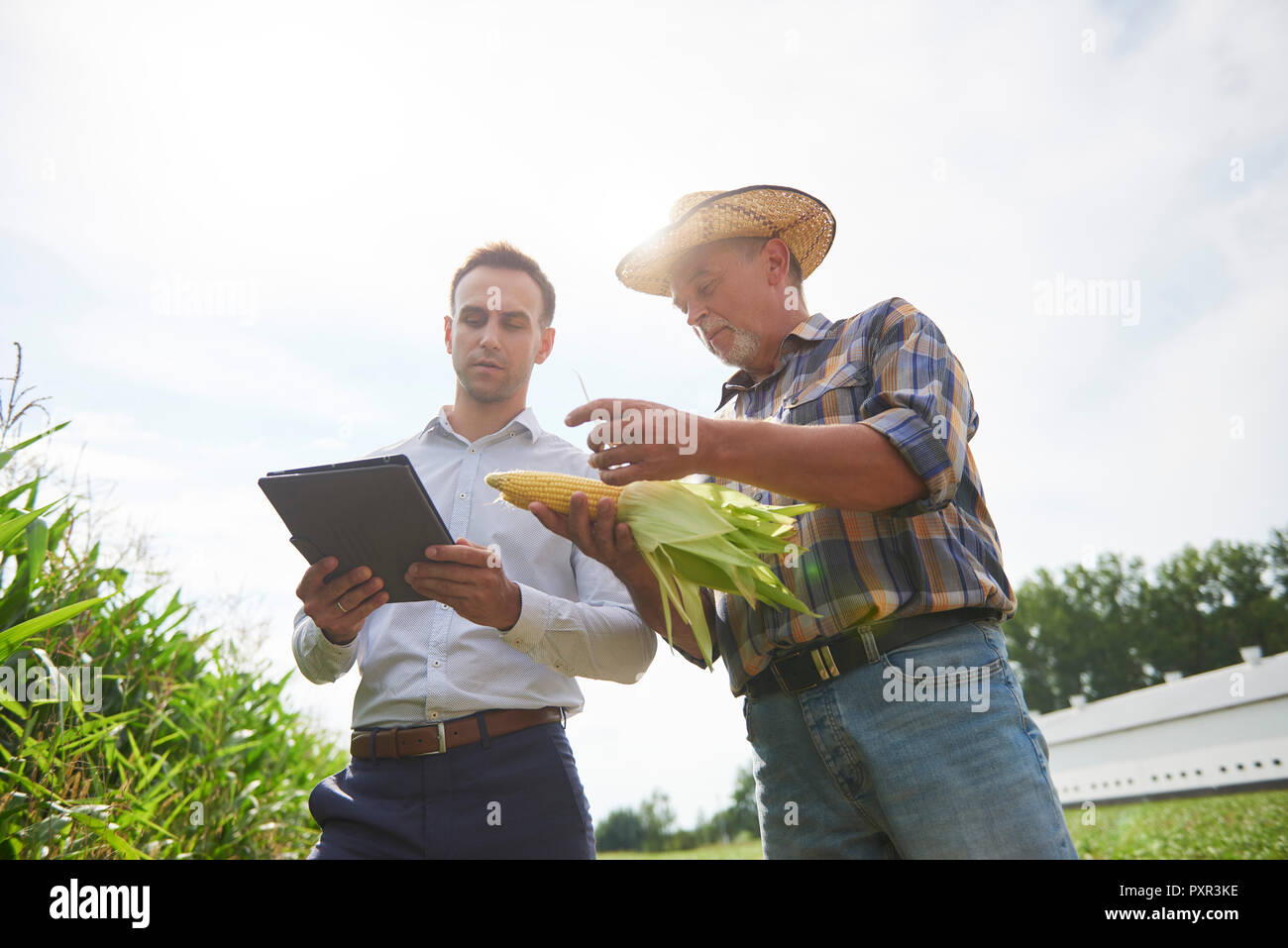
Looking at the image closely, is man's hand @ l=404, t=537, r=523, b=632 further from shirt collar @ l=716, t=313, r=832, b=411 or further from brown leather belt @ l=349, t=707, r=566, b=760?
shirt collar @ l=716, t=313, r=832, b=411

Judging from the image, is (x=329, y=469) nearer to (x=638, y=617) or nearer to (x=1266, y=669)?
(x=638, y=617)

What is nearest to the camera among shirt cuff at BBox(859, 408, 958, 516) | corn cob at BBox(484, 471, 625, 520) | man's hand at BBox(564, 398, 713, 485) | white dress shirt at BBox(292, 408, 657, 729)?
man's hand at BBox(564, 398, 713, 485)

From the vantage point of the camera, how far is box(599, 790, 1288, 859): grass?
Result: 808 centimetres

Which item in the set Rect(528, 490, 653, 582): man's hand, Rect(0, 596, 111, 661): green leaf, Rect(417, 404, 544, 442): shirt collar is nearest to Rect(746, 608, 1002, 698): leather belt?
Rect(528, 490, 653, 582): man's hand

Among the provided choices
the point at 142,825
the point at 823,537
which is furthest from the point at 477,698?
the point at 142,825

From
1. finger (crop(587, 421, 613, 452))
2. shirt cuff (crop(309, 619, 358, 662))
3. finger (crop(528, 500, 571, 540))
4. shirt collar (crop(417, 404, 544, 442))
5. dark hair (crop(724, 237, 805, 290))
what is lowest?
shirt cuff (crop(309, 619, 358, 662))

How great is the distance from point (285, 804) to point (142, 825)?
9.03 ft

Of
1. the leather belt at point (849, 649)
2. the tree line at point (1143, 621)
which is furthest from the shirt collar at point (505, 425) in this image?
the tree line at point (1143, 621)

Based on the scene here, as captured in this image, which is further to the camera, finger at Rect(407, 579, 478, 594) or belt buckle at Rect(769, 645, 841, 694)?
finger at Rect(407, 579, 478, 594)

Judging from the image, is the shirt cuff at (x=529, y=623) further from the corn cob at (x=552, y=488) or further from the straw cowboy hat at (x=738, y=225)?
the straw cowboy hat at (x=738, y=225)

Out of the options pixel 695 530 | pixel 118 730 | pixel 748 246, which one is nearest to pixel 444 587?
pixel 695 530

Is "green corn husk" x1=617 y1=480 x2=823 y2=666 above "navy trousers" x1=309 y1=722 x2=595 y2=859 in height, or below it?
above

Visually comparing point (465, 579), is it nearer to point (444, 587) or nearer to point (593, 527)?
point (444, 587)

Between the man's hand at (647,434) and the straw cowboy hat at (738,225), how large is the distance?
1336 millimetres
